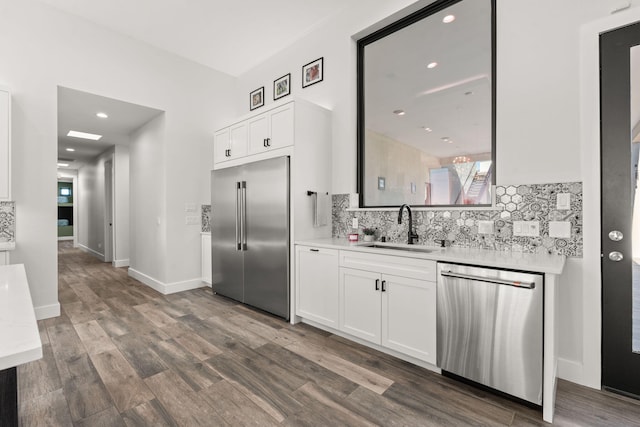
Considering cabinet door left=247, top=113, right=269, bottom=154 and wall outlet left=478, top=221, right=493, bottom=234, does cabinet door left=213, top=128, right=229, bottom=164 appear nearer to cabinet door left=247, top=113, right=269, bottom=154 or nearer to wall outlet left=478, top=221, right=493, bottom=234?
cabinet door left=247, top=113, right=269, bottom=154

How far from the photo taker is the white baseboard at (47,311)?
10.8ft

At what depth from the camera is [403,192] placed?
310cm

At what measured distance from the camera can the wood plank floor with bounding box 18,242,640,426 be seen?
5.65 ft

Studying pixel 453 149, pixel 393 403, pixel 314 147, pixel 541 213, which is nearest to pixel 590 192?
pixel 541 213

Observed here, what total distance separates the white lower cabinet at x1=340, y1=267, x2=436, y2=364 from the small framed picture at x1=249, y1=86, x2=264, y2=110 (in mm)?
3071

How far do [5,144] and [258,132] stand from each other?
2355mm

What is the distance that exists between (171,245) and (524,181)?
4205 millimetres

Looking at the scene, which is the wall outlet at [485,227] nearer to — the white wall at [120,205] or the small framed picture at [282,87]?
the small framed picture at [282,87]

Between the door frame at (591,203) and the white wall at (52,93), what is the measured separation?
443 centimetres

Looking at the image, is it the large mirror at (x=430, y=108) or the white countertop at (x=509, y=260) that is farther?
the large mirror at (x=430, y=108)

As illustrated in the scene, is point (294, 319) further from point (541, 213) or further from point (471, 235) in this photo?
point (541, 213)

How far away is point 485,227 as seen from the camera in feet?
8.00

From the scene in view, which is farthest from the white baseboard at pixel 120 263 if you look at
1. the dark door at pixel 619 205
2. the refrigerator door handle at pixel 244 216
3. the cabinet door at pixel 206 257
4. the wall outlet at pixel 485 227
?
the dark door at pixel 619 205

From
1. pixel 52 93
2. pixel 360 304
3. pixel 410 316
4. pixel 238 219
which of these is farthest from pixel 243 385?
pixel 52 93
